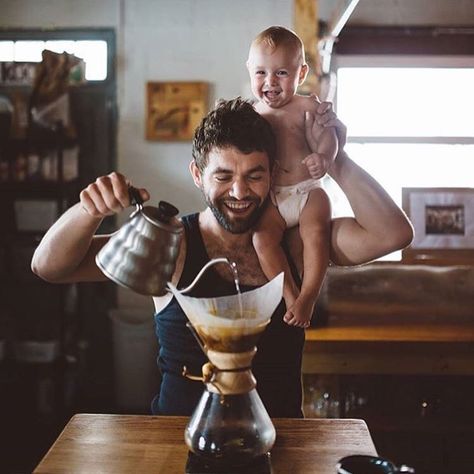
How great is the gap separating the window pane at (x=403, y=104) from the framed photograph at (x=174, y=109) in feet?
3.35

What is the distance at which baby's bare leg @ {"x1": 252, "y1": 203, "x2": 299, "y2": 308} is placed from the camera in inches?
88.6

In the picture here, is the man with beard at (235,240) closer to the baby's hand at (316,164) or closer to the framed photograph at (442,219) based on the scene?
the baby's hand at (316,164)

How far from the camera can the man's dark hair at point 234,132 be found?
7.04ft

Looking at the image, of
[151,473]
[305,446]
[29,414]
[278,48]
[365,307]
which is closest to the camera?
[151,473]

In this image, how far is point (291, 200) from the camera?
2.29m

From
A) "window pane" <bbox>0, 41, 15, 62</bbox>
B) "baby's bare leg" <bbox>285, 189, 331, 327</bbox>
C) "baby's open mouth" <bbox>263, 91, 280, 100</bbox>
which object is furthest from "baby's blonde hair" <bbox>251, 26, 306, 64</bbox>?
"window pane" <bbox>0, 41, 15, 62</bbox>

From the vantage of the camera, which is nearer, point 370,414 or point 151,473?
point 151,473

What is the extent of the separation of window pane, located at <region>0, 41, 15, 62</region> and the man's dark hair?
353 centimetres

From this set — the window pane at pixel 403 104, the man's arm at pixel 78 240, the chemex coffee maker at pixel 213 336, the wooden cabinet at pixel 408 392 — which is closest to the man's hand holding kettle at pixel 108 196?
the man's arm at pixel 78 240

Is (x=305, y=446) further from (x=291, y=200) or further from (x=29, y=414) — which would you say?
(x=29, y=414)

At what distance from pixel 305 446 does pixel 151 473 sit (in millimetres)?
387

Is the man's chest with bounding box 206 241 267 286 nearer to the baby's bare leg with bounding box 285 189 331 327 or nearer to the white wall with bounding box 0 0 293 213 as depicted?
the baby's bare leg with bounding box 285 189 331 327

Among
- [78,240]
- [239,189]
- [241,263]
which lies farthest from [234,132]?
[78,240]

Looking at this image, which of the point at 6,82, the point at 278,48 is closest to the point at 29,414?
the point at 6,82
